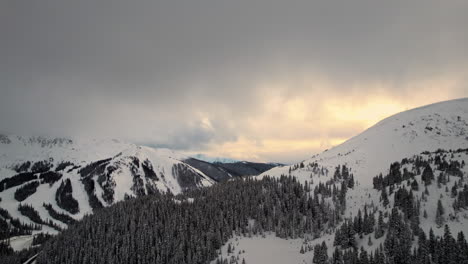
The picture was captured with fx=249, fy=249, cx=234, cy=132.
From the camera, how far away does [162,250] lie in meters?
123

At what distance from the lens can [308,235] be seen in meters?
117

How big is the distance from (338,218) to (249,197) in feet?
174

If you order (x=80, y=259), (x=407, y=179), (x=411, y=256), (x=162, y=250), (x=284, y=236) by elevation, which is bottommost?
(x=80, y=259)

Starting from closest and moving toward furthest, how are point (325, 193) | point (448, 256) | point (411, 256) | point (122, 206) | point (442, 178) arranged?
point (448, 256) < point (411, 256) < point (442, 178) < point (325, 193) < point (122, 206)

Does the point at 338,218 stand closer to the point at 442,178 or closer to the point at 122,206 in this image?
the point at 442,178

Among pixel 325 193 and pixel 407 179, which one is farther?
pixel 325 193

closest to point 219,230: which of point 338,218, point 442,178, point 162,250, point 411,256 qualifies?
point 162,250

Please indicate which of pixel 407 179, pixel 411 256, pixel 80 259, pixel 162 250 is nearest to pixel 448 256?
pixel 411 256

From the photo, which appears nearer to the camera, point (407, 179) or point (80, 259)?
point (407, 179)

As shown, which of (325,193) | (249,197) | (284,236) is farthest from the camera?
(249,197)

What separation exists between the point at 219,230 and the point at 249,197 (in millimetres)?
32187

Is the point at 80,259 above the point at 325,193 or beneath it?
beneath

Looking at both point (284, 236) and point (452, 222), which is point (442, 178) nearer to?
point (452, 222)

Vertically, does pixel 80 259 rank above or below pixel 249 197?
below
